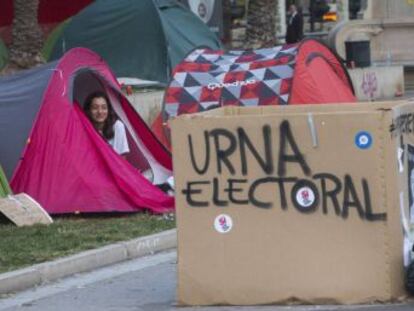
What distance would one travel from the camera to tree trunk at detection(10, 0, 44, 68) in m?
19.1

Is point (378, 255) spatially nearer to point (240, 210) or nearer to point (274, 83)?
point (240, 210)

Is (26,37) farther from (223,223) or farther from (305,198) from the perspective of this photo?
(305,198)

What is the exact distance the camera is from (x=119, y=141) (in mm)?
12523

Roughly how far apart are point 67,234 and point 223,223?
135 inches

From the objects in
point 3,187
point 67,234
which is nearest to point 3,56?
point 3,187

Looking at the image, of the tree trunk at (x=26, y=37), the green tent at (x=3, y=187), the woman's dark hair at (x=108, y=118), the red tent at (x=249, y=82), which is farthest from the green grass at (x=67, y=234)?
the tree trunk at (x=26, y=37)


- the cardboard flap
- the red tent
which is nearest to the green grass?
the cardboard flap

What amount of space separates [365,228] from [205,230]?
1018mm

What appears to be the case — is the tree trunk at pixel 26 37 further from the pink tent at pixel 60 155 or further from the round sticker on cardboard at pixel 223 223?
the round sticker on cardboard at pixel 223 223

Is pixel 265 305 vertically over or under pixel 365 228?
under

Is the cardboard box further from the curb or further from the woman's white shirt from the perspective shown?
the woman's white shirt

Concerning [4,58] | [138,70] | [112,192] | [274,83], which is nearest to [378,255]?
[112,192]

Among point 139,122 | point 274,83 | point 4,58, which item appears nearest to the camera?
point 139,122

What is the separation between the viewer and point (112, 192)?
11680mm
